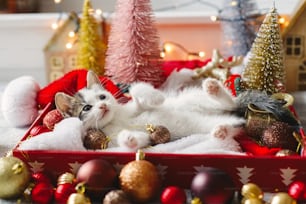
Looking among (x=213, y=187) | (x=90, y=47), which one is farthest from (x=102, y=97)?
(x=90, y=47)

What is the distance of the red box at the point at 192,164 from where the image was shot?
0.88 m

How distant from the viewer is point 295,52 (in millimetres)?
1500

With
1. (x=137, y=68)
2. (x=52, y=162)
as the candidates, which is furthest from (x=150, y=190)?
(x=137, y=68)

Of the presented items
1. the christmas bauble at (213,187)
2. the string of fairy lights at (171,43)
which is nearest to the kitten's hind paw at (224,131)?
the christmas bauble at (213,187)

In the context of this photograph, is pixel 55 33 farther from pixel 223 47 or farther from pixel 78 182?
pixel 78 182

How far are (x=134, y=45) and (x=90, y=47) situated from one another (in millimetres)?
223

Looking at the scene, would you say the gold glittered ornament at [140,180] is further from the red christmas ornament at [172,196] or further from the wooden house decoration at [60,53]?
the wooden house decoration at [60,53]

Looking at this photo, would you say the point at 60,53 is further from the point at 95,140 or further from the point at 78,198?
the point at 78,198

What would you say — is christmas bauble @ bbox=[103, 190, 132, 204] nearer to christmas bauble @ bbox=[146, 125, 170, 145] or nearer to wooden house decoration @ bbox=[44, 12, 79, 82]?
christmas bauble @ bbox=[146, 125, 170, 145]

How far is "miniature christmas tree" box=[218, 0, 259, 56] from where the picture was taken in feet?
5.02

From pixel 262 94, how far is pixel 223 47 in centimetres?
53

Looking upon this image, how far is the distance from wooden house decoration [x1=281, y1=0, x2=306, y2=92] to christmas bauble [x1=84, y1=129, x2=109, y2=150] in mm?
728

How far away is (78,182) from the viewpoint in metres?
0.88

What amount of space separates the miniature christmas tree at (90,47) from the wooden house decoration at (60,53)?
11 centimetres
